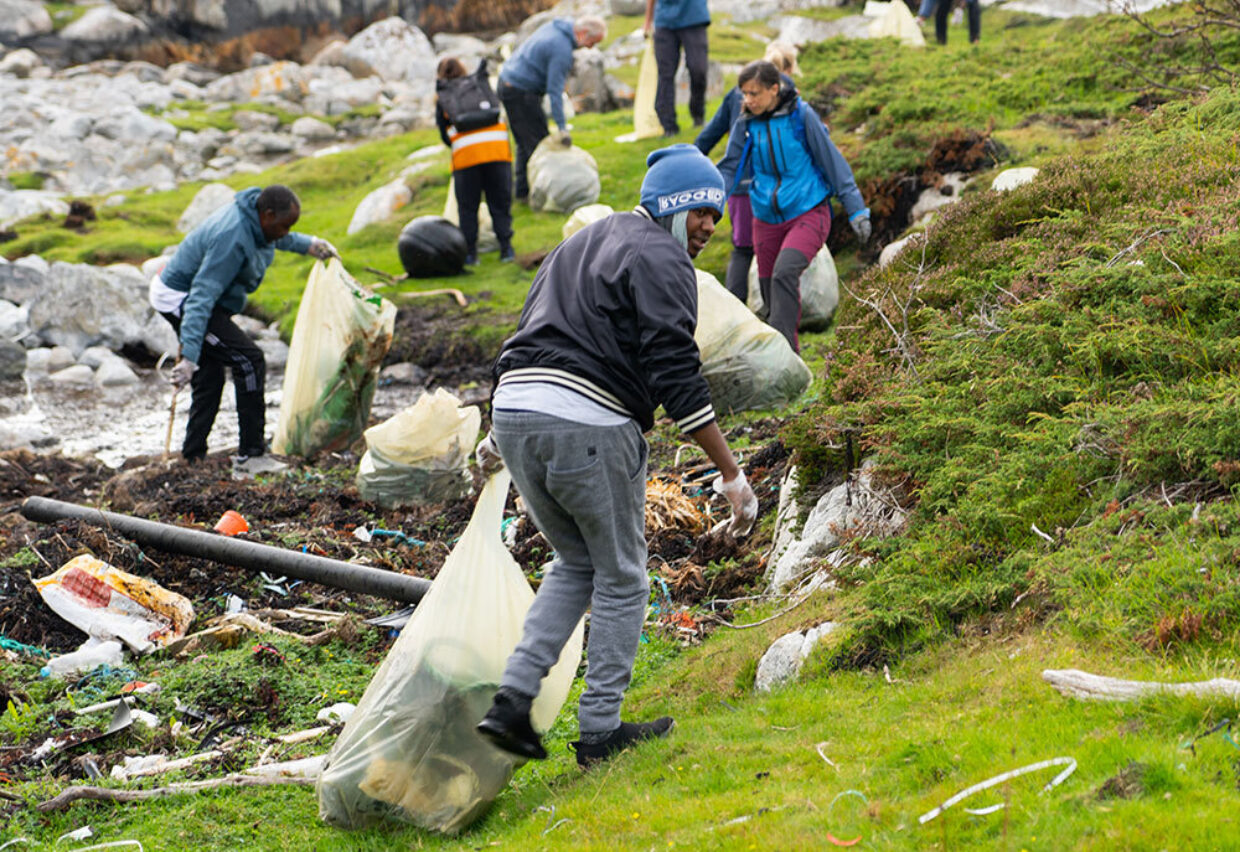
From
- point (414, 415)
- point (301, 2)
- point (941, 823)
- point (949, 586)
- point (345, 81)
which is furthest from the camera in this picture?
point (301, 2)

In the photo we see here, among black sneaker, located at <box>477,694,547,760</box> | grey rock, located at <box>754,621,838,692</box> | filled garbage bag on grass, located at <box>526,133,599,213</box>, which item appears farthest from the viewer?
filled garbage bag on grass, located at <box>526,133,599,213</box>

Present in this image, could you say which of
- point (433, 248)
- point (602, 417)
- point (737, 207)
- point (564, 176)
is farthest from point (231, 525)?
point (564, 176)

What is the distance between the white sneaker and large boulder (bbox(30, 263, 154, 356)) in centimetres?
646

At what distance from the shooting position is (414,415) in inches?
322

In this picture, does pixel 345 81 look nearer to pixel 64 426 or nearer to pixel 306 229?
pixel 306 229

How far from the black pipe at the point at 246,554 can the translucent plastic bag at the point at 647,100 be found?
10.8 meters

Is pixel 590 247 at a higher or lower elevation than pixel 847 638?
higher

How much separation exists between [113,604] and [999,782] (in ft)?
15.0

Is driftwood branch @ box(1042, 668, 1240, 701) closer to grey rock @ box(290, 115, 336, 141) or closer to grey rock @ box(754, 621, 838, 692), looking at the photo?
grey rock @ box(754, 621, 838, 692)

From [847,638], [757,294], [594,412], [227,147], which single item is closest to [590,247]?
[594,412]

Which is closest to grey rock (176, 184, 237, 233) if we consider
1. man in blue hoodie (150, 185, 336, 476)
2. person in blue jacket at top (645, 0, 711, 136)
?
person in blue jacket at top (645, 0, 711, 136)

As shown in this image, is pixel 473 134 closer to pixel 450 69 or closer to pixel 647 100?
pixel 450 69

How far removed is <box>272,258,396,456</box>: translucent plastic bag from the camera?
9078 mm

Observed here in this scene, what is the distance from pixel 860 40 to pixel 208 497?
12148 mm
